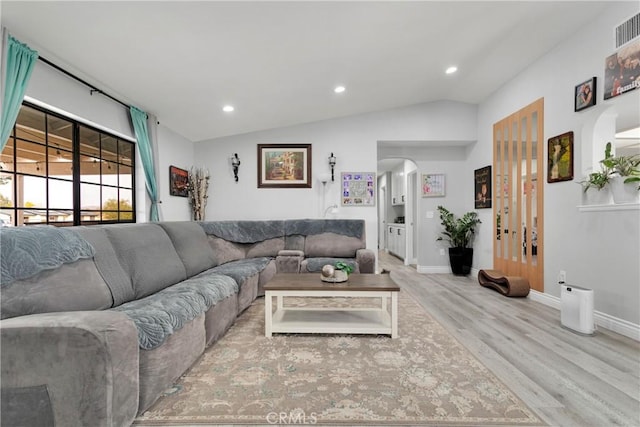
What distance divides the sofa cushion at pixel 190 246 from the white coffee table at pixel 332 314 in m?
1.01

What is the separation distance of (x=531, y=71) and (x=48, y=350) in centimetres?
515

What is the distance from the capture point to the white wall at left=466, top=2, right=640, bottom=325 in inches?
96.3

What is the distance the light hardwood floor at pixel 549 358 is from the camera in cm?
149

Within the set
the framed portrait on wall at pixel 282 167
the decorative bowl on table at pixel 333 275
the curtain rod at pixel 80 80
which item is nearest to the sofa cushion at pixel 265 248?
the framed portrait on wall at pixel 282 167

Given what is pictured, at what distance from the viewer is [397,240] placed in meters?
7.32

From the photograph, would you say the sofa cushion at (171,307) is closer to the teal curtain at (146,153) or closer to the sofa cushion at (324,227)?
the teal curtain at (146,153)

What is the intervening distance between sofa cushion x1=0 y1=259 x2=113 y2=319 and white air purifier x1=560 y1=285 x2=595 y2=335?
3.67m

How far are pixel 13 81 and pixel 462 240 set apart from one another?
5774mm

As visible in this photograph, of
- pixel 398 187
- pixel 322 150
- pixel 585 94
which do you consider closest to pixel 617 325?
pixel 585 94

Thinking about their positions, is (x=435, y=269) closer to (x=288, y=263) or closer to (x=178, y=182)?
(x=288, y=263)

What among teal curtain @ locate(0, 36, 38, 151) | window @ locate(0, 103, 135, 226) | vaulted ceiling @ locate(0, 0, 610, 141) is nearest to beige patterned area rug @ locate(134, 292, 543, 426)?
window @ locate(0, 103, 135, 226)

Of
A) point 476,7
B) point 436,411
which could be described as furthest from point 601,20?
point 436,411

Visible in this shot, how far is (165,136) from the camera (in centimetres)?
417

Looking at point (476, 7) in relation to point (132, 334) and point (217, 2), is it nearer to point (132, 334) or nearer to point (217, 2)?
point (217, 2)
